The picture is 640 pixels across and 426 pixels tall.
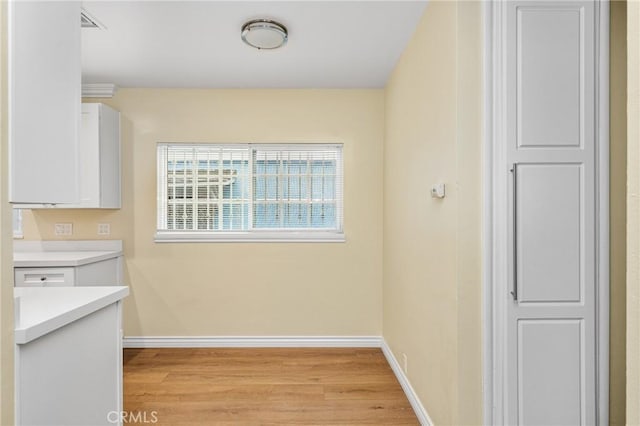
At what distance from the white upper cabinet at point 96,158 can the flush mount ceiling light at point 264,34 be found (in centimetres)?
164

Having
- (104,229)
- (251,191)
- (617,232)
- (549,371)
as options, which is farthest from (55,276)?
(617,232)

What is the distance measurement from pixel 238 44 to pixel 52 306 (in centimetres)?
203

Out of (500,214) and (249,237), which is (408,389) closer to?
(500,214)

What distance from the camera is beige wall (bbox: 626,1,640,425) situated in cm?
68

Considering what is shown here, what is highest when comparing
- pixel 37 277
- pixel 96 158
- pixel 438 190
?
pixel 96 158

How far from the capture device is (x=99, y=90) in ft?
11.7

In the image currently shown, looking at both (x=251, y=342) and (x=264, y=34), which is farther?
(x=251, y=342)

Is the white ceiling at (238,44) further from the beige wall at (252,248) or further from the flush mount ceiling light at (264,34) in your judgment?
the beige wall at (252,248)

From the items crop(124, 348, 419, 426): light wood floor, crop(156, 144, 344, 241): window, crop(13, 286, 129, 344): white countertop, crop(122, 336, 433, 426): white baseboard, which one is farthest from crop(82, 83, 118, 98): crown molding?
crop(13, 286, 129, 344): white countertop

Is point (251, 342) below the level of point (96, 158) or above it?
below

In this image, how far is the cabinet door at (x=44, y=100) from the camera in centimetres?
108

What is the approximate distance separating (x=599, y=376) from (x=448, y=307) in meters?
0.63

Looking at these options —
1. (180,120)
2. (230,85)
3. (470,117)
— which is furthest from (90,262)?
(470,117)

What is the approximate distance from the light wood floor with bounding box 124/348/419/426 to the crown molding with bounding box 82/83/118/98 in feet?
7.72
